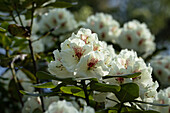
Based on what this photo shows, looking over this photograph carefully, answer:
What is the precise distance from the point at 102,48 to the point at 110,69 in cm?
9

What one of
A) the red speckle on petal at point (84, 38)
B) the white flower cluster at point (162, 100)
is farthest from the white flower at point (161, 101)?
the red speckle on petal at point (84, 38)

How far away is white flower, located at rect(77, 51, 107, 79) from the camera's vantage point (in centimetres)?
84

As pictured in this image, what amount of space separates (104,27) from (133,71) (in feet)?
4.40

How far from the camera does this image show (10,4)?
1341 millimetres

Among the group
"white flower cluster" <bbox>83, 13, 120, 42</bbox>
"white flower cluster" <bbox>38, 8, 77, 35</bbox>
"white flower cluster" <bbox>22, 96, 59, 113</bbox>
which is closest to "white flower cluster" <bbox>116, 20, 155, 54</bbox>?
"white flower cluster" <bbox>83, 13, 120, 42</bbox>

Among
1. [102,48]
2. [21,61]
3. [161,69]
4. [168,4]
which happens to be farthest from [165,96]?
[168,4]

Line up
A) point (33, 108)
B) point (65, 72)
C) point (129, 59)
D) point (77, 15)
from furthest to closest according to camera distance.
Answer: point (77, 15), point (33, 108), point (129, 59), point (65, 72)

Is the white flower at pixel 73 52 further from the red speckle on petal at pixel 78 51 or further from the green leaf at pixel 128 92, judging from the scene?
the green leaf at pixel 128 92

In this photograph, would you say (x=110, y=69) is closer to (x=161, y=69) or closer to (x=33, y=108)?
(x=33, y=108)

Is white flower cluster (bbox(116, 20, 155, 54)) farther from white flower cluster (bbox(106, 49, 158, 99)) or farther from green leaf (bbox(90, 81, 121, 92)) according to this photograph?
green leaf (bbox(90, 81, 121, 92))

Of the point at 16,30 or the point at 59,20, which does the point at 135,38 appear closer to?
the point at 59,20

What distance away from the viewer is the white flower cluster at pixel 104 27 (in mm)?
2229

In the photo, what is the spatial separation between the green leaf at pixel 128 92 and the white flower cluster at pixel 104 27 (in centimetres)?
136

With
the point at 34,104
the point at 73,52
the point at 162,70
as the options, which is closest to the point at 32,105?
the point at 34,104
